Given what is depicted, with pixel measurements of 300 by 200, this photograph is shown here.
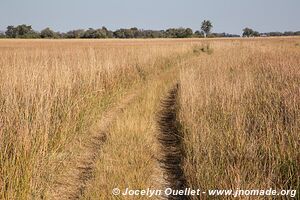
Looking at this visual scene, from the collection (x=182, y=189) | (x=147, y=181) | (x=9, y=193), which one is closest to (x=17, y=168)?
(x=9, y=193)

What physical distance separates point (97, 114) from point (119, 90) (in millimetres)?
2260

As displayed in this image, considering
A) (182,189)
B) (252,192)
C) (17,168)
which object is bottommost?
(182,189)

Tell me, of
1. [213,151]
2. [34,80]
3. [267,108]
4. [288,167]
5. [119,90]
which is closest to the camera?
[288,167]

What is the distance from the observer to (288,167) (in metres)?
3.21

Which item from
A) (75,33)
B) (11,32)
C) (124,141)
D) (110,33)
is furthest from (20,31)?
(124,141)

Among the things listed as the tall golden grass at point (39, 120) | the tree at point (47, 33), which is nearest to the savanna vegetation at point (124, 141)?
the tall golden grass at point (39, 120)

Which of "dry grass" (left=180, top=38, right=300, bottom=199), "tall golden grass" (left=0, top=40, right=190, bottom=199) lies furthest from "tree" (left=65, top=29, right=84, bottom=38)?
"dry grass" (left=180, top=38, right=300, bottom=199)

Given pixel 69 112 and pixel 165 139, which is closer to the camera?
pixel 69 112

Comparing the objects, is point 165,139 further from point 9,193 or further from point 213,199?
point 9,193
